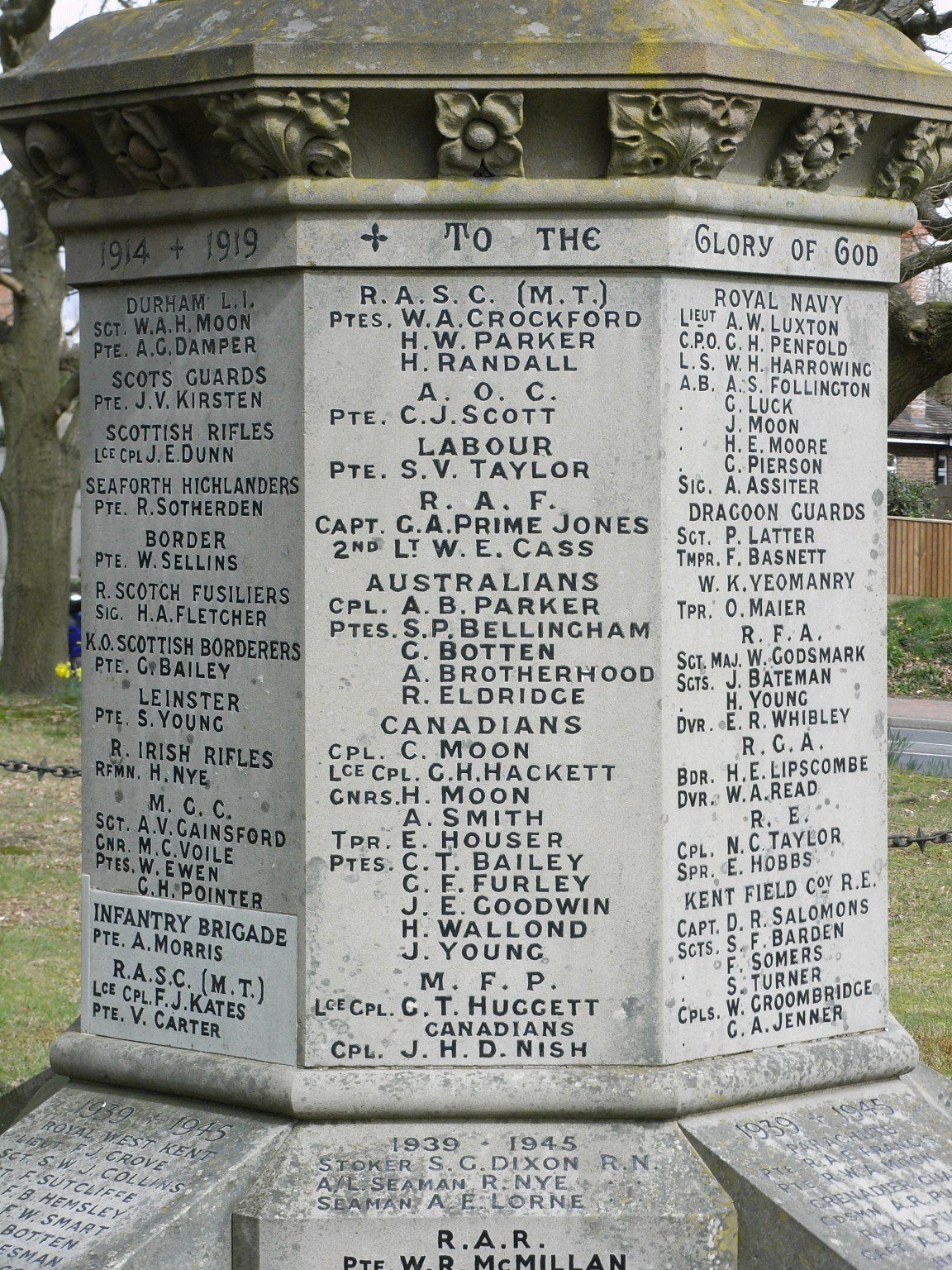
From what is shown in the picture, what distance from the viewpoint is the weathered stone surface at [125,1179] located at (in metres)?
3.26

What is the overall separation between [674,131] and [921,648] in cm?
2418

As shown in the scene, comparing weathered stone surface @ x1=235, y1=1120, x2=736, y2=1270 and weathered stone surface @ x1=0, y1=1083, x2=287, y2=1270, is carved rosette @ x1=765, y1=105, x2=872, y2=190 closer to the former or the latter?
weathered stone surface @ x1=235, y1=1120, x2=736, y2=1270

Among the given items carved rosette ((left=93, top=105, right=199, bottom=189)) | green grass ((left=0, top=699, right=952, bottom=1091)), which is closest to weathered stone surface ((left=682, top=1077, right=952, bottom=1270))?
green grass ((left=0, top=699, right=952, bottom=1091))

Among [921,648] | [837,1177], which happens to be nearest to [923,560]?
[921,648]

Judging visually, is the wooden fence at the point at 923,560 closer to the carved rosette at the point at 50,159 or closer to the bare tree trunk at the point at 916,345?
the bare tree trunk at the point at 916,345

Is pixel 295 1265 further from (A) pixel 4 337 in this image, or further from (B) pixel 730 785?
(A) pixel 4 337

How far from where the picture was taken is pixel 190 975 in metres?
3.71

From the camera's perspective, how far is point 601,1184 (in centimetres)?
331

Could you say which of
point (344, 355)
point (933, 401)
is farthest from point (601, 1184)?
point (933, 401)

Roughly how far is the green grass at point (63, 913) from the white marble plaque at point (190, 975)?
6.50 ft

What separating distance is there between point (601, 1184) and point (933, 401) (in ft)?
179

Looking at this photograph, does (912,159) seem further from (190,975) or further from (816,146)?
Result: (190,975)

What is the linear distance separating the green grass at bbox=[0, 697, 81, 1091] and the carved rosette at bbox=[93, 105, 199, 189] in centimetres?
339

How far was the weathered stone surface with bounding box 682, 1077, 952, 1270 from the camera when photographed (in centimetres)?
327
